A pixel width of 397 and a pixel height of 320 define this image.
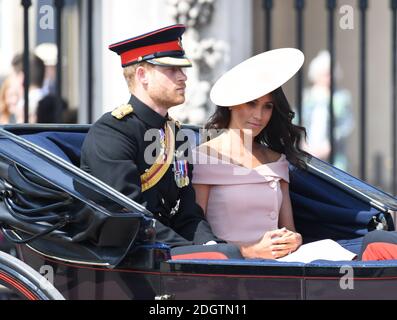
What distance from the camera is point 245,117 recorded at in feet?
15.1

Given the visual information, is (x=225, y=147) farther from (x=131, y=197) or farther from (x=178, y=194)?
(x=131, y=197)

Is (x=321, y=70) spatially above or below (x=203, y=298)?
above

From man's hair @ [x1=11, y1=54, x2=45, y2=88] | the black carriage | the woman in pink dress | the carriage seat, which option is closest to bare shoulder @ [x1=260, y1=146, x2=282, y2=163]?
the woman in pink dress

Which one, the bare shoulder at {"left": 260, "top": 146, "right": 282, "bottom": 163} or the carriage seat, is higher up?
the carriage seat

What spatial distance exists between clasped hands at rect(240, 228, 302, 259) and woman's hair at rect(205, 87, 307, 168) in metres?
0.51

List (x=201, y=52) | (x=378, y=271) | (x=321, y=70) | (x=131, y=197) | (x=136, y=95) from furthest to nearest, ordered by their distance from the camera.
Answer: (x=321, y=70) → (x=201, y=52) → (x=136, y=95) → (x=131, y=197) → (x=378, y=271)

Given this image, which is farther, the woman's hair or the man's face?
the woman's hair

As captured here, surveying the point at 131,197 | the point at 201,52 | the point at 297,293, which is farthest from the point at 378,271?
the point at 201,52

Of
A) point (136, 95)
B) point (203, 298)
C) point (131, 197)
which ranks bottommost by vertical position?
point (203, 298)

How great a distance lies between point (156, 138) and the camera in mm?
4375

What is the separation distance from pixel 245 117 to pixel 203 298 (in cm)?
99

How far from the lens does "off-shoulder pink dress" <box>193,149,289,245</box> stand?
455 cm

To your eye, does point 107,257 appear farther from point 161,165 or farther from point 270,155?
point 270,155

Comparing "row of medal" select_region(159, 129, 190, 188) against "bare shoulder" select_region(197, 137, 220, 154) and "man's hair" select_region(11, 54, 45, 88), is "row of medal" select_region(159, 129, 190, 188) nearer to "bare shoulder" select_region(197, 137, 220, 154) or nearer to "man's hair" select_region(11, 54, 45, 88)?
"bare shoulder" select_region(197, 137, 220, 154)
